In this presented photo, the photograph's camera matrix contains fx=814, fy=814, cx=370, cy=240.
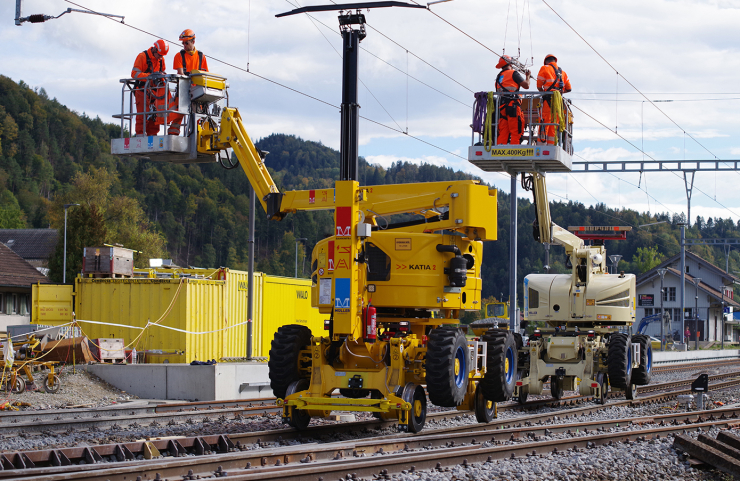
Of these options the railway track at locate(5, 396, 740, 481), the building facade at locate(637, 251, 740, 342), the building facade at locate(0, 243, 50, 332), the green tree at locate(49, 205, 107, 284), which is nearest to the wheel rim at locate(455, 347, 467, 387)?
the railway track at locate(5, 396, 740, 481)

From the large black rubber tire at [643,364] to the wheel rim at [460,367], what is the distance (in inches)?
349

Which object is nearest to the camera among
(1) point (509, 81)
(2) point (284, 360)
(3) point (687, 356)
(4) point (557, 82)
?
(2) point (284, 360)

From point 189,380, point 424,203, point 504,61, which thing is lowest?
point 189,380

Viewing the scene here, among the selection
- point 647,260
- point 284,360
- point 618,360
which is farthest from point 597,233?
point 647,260

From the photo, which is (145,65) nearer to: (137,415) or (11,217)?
(137,415)

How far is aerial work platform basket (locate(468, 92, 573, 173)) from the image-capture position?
16578 mm

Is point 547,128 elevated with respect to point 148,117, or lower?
elevated

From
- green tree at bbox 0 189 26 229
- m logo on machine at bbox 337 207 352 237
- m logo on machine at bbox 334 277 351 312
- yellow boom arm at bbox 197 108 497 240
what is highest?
green tree at bbox 0 189 26 229

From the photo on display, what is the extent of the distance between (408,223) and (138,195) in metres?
116

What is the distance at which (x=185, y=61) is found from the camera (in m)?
14.1

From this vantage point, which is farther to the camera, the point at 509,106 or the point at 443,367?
the point at 509,106

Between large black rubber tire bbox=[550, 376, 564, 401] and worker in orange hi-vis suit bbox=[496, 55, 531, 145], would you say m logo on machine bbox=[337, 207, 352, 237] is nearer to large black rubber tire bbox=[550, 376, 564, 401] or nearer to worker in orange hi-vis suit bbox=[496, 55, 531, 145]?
worker in orange hi-vis suit bbox=[496, 55, 531, 145]

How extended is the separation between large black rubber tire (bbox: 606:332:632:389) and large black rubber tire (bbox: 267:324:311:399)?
8.47 meters

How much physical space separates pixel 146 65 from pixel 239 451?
743 centimetres
